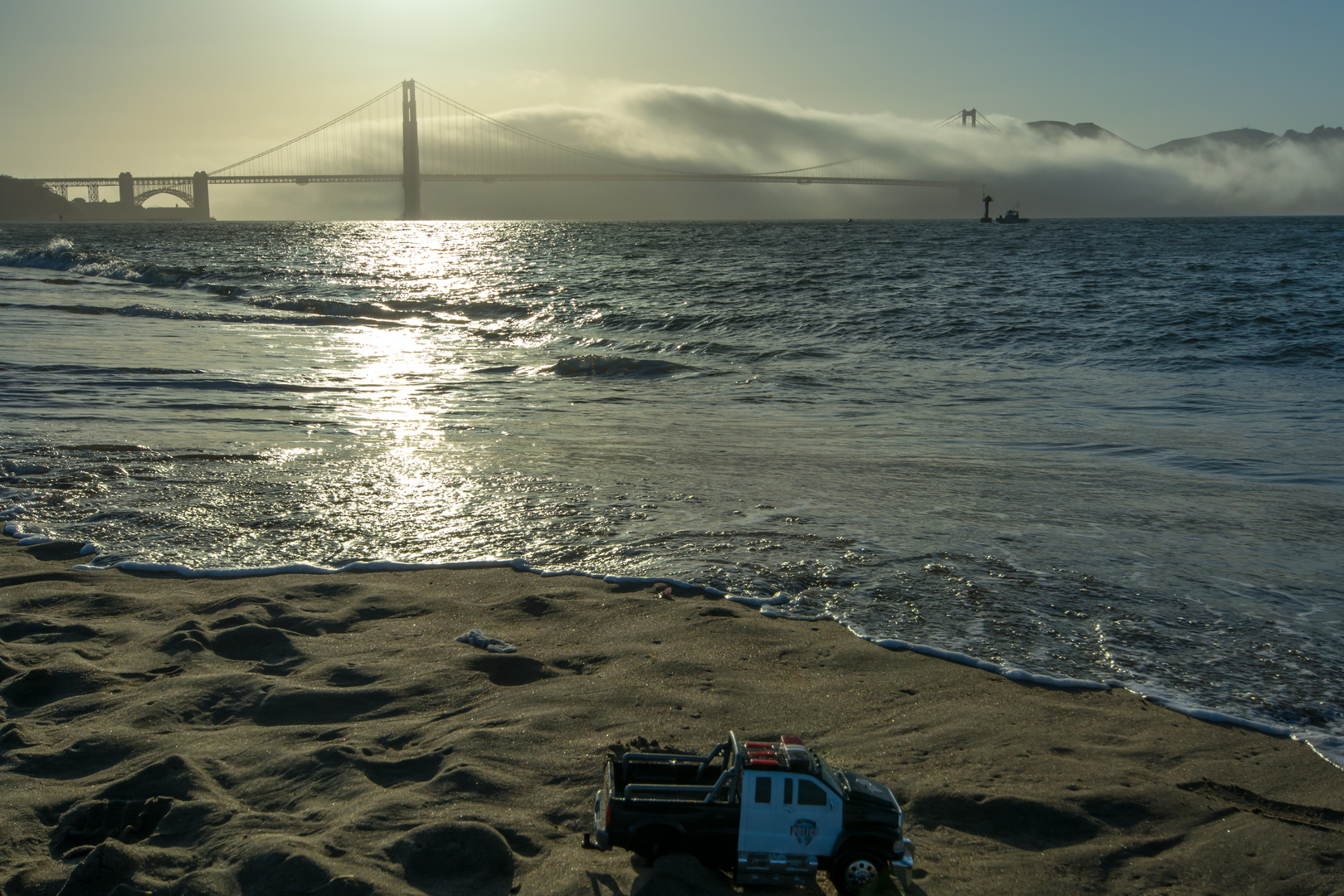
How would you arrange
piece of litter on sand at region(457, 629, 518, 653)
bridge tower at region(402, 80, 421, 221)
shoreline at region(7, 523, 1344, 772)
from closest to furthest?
shoreline at region(7, 523, 1344, 772) < piece of litter on sand at region(457, 629, 518, 653) < bridge tower at region(402, 80, 421, 221)

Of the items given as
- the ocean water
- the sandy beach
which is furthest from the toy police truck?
the ocean water

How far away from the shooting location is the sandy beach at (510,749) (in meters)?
2.48

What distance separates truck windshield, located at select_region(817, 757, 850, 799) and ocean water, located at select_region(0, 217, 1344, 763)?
1697 mm

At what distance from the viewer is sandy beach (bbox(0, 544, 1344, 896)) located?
2.48 meters

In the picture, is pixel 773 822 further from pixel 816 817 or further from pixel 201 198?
pixel 201 198

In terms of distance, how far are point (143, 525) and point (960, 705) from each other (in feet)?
15.3

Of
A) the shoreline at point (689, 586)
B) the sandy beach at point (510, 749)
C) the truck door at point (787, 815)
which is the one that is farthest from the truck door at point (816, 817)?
the shoreline at point (689, 586)

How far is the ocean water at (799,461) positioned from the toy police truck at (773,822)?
5.73ft

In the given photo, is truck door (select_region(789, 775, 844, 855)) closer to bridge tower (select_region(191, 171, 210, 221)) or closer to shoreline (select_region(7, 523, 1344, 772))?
shoreline (select_region(7, 523, 1344, 772))

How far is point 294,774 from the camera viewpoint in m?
2.88

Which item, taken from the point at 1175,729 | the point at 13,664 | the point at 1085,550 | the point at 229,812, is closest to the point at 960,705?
the point at 1175,729

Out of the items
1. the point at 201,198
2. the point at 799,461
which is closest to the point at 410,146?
the point at 201,198

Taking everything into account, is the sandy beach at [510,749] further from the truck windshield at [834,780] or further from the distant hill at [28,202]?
the distant hill at [28,202]

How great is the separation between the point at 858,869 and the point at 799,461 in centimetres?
517
